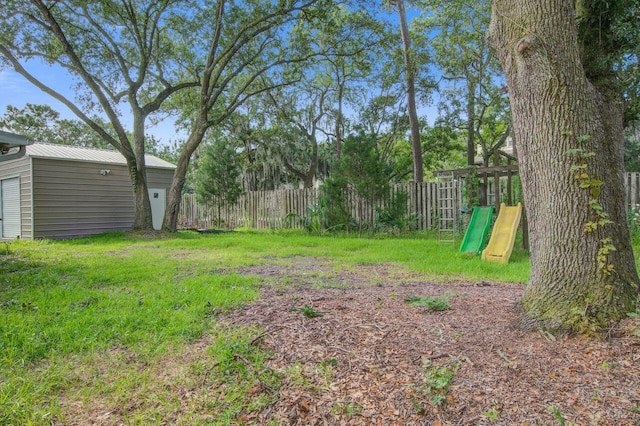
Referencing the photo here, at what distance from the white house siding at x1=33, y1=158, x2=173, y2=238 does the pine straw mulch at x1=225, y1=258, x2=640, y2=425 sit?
11348mm

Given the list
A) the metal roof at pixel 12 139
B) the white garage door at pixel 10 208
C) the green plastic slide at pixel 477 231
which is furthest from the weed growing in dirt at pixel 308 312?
the white garage door at pixel 10 208

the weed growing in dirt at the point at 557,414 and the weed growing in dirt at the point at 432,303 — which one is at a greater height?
the weed growing in dirt at the point at 432,303

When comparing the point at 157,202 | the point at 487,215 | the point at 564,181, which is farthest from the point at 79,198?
the point at 564,181

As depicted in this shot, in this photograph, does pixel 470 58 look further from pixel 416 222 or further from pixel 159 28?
pixel 159 28

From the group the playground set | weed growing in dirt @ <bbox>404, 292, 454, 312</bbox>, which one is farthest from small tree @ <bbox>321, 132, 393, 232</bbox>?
weed growing in dirt @ <bbox>404, 292, 454, 312</bbox>

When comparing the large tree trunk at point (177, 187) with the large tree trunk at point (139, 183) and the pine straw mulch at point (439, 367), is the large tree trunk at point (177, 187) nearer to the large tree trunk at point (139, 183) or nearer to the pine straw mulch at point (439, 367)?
the large tree trunk at point (139, 183)

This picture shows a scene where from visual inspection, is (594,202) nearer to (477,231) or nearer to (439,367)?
(439,367)

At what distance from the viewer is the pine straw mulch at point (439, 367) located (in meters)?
1.71

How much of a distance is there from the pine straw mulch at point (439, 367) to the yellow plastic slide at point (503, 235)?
322 cm

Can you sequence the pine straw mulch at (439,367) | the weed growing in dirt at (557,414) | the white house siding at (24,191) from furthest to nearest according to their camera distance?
the white house siding at (24,191) < the pine straw mulch at (439,367) < the weed growing in dirt at (557,414)

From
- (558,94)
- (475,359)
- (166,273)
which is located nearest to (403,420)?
(475,359)

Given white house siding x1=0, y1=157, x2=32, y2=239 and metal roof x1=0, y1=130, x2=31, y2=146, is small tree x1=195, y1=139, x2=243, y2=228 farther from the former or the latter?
metal roof x1=0, y1=130, x2=31, y2=146

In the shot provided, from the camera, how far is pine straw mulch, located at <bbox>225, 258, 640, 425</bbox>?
1715 mm

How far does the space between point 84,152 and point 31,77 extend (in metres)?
3.12
